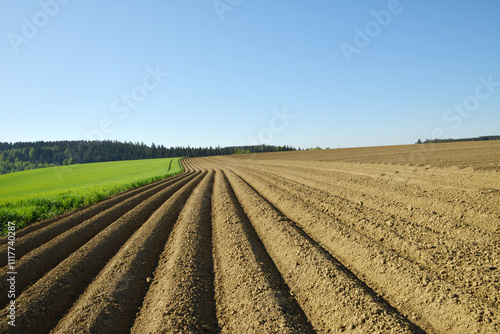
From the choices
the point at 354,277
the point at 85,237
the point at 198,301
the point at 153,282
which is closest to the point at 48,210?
the point at 85,237

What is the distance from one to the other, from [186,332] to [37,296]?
2970 millimetres

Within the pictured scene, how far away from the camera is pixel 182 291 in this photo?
174 inches

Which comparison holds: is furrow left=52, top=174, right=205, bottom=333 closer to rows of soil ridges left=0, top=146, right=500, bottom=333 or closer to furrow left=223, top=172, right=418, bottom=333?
rows of soil ridges left=0, top=146, right=500, bottom=333

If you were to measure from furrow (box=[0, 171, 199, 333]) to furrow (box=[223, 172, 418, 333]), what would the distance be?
3810 mm

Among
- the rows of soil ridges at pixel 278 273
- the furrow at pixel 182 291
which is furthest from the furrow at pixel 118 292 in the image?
the furrow at pixel 182 291

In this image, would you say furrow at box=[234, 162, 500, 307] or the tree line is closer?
furrow at box=[234, 162, 500, 307]

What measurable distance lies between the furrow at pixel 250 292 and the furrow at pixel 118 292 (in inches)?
55.5

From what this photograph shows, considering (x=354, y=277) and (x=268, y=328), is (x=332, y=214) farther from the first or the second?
(x=268, y=328)

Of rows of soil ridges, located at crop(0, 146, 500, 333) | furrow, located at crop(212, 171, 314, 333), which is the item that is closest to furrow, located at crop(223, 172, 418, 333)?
rows of soil ridges, located at crop(0, 146, 500, 333)

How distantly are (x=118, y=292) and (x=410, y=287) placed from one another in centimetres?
474

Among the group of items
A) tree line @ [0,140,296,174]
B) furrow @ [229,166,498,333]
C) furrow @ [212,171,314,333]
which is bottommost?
furrow @ [212,171,314,333]

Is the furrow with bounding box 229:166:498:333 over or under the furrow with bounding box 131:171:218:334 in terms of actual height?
over

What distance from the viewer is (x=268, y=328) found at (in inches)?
136

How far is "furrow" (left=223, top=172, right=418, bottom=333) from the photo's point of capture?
3459 mm
